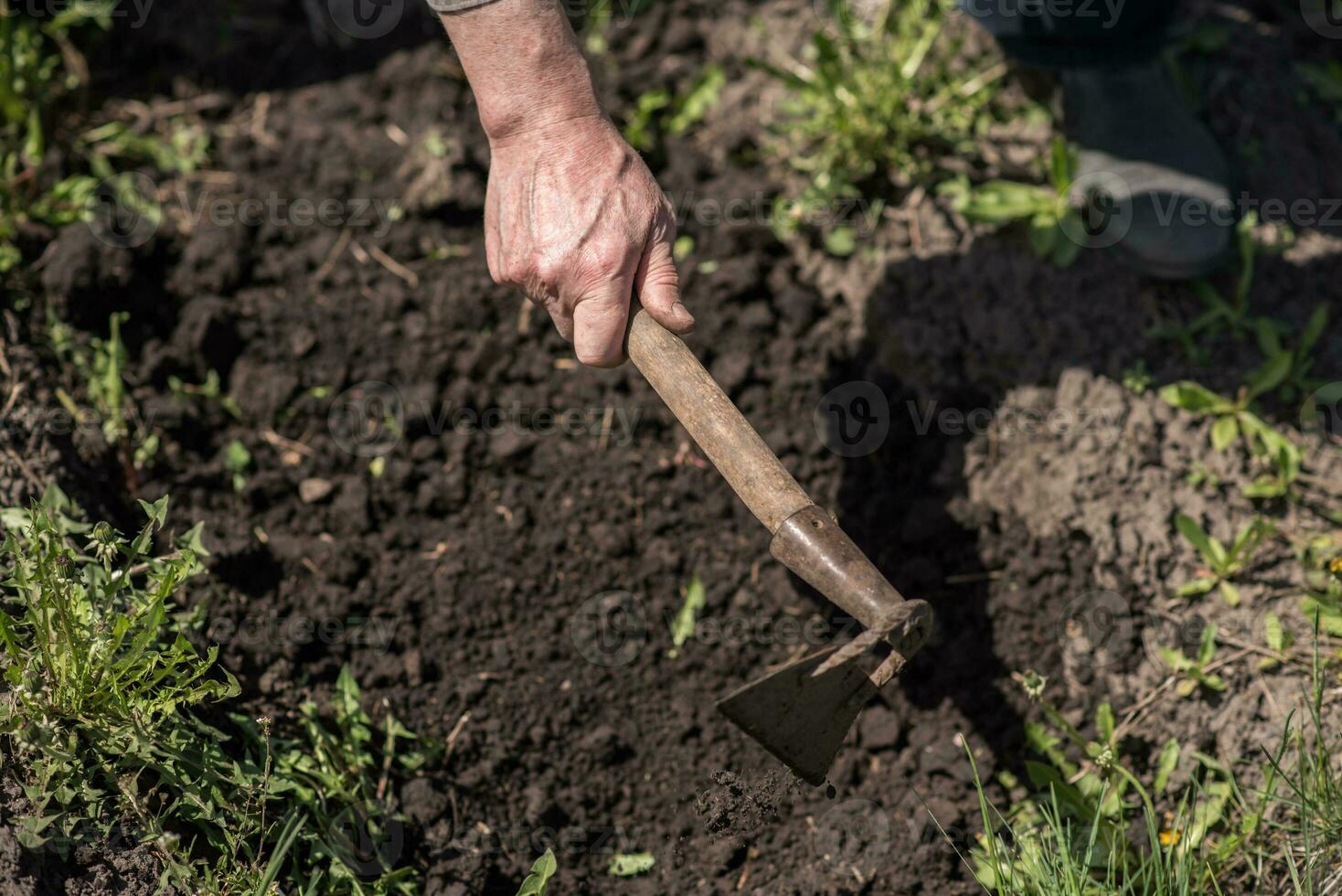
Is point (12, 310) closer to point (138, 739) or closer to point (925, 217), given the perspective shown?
point (138, 739)

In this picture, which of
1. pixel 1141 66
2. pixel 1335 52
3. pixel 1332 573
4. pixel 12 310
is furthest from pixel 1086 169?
pixel 12 310

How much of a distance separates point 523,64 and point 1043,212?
1628 mm

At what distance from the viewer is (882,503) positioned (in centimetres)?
260

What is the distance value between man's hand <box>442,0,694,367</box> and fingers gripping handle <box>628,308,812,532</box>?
0.05m

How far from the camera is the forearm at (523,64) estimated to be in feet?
6.16

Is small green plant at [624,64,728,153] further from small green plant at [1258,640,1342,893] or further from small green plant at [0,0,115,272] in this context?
small green plant at [1258,640,1342,893]

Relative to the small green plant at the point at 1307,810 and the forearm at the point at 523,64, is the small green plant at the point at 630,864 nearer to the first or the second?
the small green plant at the point at 1307,810

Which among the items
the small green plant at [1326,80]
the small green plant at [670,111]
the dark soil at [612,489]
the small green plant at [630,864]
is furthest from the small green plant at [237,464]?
the small green plant at [1326,80]

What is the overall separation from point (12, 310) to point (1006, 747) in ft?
8.79

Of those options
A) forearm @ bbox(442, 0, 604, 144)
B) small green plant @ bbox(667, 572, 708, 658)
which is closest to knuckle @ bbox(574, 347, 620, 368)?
forearm @ bbox(442, 0, 604, 144)

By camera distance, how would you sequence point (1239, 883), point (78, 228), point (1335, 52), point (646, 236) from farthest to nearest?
point (1335, 52), point (78, 228), point (1239, 883), point (646, 236)

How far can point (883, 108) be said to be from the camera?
2.98 m

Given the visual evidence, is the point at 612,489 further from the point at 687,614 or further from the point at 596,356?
the point at 596,356

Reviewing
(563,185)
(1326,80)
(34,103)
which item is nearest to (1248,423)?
(1326,80)
